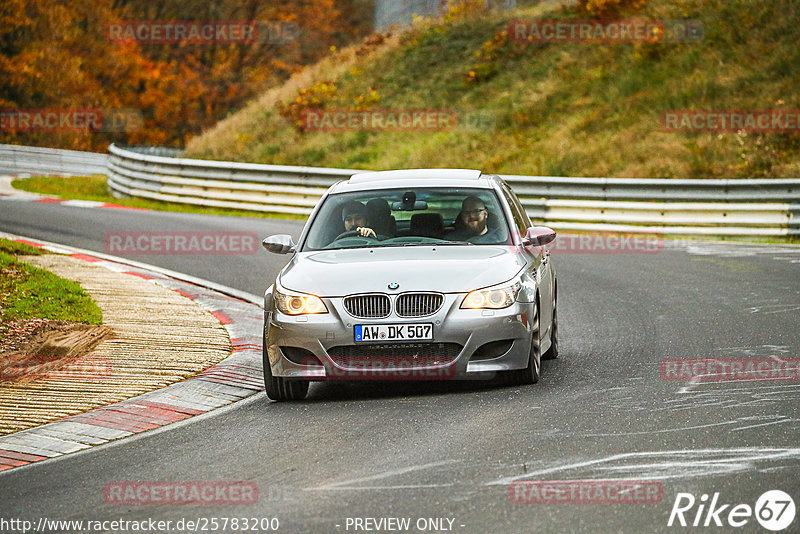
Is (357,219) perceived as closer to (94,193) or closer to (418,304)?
(418,304)

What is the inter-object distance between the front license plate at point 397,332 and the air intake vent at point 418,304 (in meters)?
0.09

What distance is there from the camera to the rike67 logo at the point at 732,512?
5445 millimetres

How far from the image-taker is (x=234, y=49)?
67.6 m

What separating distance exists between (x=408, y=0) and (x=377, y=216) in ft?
151

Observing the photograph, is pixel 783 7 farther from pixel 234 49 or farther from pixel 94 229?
pixel 234 49

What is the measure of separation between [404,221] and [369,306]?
1715 mm

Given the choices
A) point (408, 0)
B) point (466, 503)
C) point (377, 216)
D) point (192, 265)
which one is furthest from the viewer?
point (408, 0)

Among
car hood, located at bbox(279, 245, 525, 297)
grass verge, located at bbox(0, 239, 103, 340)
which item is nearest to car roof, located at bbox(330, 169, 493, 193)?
car hood, located at bbox(279, 245, 525, 297)

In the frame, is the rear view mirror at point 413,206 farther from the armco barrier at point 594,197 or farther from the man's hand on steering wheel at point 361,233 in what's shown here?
the armco barrier at point 594,197

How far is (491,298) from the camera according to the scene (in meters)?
Answer: 8.67

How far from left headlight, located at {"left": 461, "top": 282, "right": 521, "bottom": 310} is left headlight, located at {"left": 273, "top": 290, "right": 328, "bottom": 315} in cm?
103

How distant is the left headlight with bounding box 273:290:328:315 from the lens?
28.5ft

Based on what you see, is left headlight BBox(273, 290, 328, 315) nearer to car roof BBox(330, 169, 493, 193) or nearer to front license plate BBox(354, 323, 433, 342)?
front license plate BBox(354, 323, 433, 342)

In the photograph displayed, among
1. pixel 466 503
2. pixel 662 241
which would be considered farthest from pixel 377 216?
pixel 662 241
